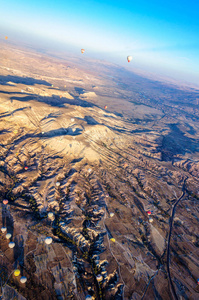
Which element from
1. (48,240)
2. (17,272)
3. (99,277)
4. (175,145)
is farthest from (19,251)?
(175,145)

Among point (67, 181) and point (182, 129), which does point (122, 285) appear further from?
point (182, 129)

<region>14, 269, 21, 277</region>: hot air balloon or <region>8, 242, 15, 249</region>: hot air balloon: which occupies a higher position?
<region>8, 242, 15, 249</region>: hot air balloon

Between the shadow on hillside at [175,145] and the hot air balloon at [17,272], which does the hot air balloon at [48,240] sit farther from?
the shadow on hillside at [175,145]

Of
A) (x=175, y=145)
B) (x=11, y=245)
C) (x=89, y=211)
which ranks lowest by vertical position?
(x=11, y=245)

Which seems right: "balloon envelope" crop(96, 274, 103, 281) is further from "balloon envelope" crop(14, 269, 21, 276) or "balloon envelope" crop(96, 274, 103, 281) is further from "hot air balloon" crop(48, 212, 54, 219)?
"hot air balloon" crop(48, 212, 54, 219)

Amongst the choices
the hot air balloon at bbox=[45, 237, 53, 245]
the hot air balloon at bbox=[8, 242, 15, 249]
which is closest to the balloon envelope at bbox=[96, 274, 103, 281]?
the hot air balloon at bbox=[45, 237, 53, 245]

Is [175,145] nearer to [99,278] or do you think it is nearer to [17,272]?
[99,278]

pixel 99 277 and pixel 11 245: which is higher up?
pixel 11 245

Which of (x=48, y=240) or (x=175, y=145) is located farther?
(x=175, y=145)

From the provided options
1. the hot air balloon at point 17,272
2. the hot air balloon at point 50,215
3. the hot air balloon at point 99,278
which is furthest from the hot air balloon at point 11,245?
the hot air balloon at point 99,278

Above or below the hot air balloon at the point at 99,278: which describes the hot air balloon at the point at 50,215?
above
